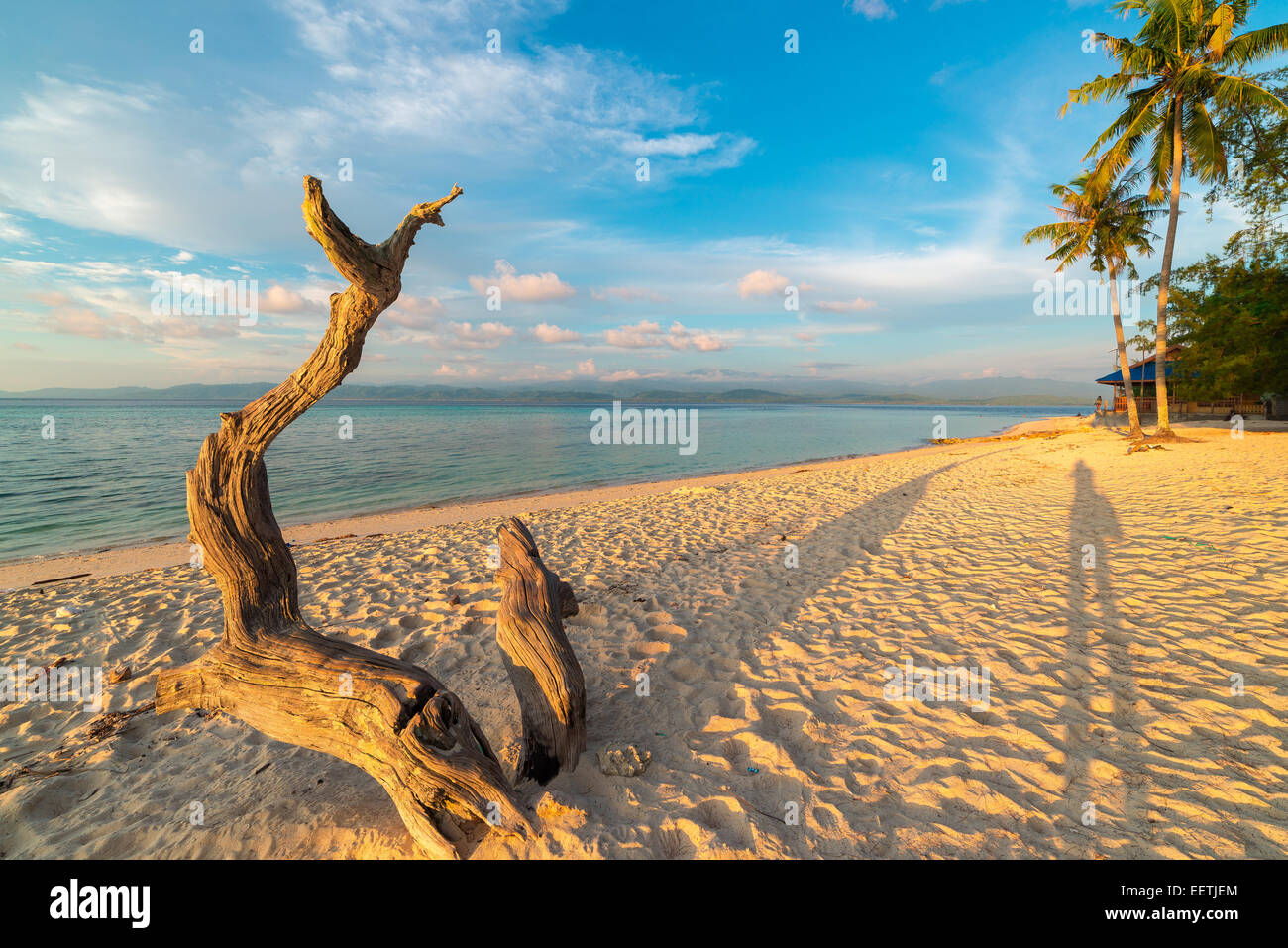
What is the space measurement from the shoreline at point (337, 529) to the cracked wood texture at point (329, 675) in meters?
8.68

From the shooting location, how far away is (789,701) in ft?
12.8

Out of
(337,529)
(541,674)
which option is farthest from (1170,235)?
(337,529)

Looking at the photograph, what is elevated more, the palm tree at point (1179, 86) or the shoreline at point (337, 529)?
the palm tree at point (1179, 86)

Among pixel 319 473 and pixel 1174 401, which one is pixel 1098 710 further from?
pixel 1174 401

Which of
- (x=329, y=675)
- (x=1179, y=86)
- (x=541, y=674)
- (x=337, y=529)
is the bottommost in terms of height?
(x=337, y=529)

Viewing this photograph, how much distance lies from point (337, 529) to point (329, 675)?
11.8 m

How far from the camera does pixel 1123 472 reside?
43.3 ft

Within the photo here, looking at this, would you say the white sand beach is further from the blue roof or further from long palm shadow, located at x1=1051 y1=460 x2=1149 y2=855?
the blue roof

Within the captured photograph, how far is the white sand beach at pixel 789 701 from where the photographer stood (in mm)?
2666

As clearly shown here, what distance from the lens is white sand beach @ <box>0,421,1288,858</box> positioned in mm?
2666

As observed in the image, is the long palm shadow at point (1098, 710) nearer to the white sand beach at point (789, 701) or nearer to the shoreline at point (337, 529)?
the white sand beach at point (789, 701)

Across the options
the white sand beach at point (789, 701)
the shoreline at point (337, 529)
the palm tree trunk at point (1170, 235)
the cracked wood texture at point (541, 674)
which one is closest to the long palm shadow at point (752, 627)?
the white sand beach at point (789, 701)
